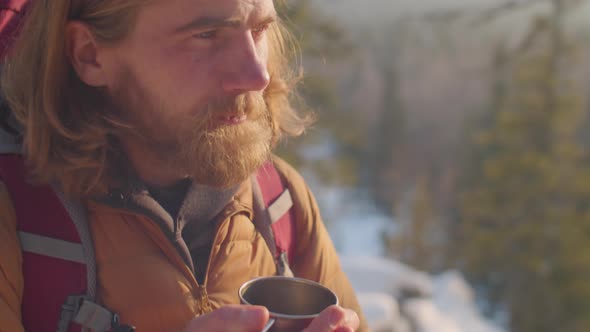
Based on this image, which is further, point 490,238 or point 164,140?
point 490,238

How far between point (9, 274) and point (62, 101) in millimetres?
503

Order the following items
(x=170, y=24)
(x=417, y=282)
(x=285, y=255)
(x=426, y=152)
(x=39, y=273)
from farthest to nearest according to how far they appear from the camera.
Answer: (x=426, y=152), (x=417, y=282), (x=285, y=255), (x=170, y=24), (x=39, y=273)

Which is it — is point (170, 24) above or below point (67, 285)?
above

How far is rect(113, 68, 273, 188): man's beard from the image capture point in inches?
61.0

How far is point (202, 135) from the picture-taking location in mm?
1555

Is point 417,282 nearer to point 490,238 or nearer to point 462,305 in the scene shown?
point 462,305

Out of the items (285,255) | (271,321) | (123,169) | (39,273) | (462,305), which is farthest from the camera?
(462,305)

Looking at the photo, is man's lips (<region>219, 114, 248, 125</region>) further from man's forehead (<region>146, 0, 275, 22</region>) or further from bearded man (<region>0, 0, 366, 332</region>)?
man's forehead (<region>146, 0, 275, 22</region>)

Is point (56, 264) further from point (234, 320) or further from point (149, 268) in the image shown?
point (234, 320)

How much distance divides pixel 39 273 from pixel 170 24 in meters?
0.66

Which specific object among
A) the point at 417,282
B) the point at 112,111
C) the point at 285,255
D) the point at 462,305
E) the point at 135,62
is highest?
the point at 135,62

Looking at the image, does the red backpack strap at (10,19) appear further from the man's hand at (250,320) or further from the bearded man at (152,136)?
the man's hand at (250,320)

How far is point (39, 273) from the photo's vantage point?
1.37 meters

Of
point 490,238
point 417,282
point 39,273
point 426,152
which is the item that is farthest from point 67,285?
point 426,152
